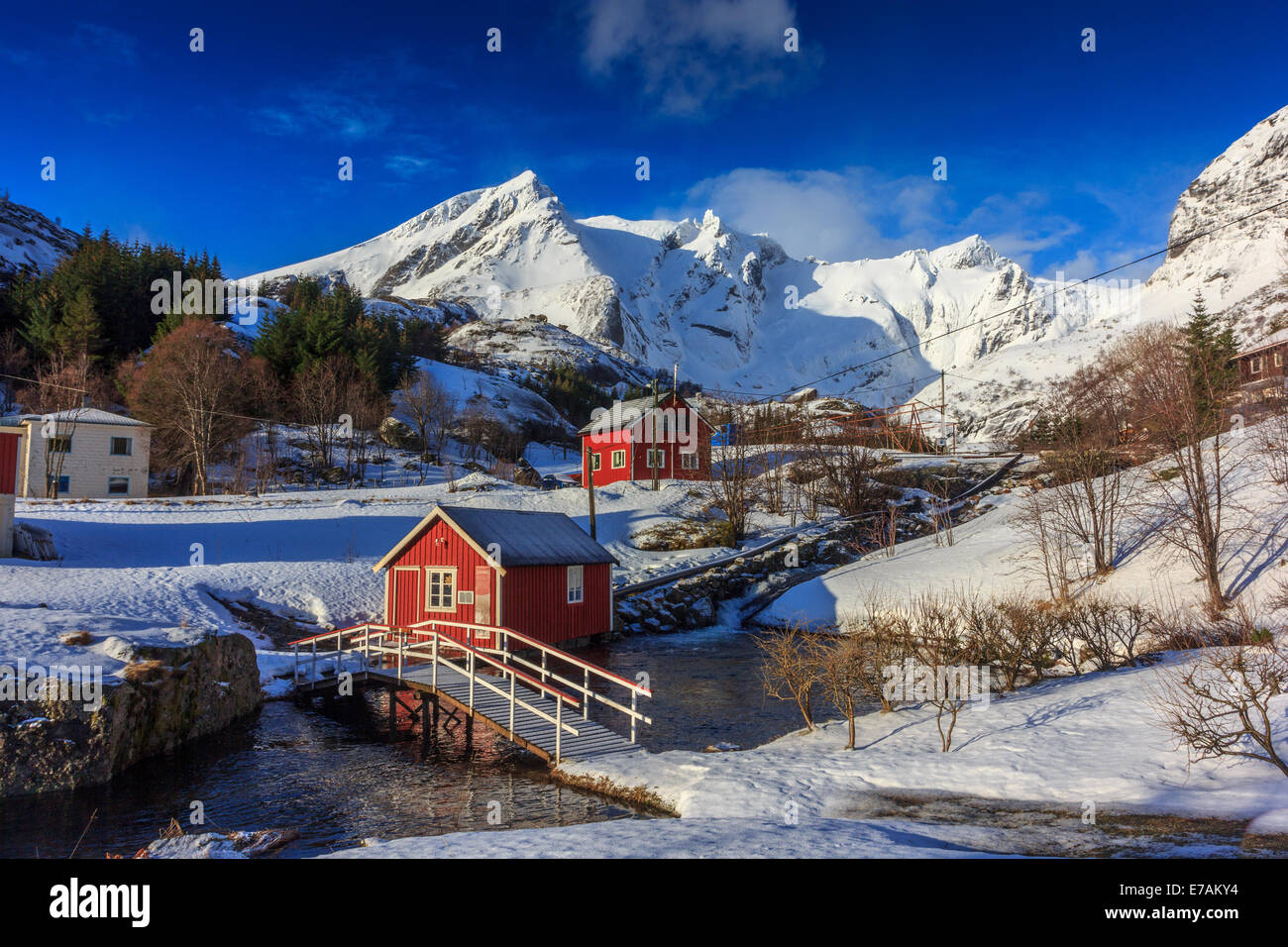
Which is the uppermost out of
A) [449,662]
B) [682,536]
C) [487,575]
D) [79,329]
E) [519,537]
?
[79,329]

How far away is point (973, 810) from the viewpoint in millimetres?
11156

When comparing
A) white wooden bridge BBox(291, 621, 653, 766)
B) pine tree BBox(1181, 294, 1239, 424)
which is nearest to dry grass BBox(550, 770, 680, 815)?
white wooden bridge BBox(291, 621, 653, 766)

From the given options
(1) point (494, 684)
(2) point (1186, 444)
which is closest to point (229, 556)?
(1) point (494, 684)

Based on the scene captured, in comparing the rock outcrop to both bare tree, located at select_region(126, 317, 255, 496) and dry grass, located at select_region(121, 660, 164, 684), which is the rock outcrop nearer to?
dry grass, located at select_region(121, 660, 164, 684)

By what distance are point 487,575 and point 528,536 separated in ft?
10.1

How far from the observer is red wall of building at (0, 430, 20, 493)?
2411 centimetres

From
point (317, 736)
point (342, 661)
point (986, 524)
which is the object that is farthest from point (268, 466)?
point (986, 524)

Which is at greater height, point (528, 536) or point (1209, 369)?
point (1209, 369)

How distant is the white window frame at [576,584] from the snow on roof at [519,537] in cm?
31

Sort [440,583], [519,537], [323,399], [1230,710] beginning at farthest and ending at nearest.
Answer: [323,399] → [519,537] → [440,583] → [1230,710]

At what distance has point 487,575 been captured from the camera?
81.7ft

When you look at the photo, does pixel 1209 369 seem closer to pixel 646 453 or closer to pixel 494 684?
pixel 494 684
